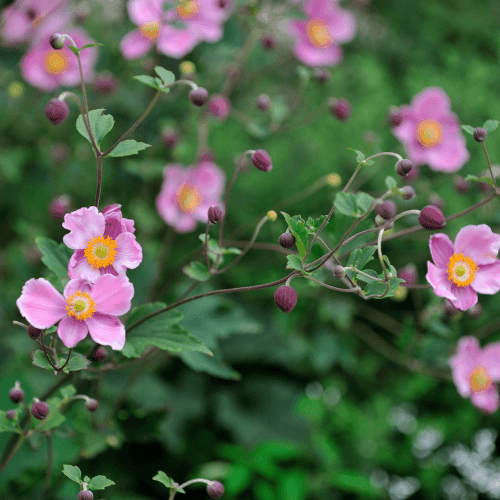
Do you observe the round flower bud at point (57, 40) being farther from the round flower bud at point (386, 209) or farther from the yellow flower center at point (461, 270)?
the yellow flower center at point (461, 270)

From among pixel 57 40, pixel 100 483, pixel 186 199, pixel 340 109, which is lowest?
pixel 186 199

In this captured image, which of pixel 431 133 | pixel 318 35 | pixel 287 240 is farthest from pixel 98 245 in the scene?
pixel 318 35

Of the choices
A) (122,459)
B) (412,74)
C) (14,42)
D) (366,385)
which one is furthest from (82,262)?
(412,74)

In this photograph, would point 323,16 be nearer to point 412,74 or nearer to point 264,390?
point 412,74

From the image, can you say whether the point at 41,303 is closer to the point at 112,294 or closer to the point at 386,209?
the point at 112,294

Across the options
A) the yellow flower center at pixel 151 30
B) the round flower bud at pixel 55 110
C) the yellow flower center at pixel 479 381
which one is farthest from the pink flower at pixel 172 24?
the yellow flower center at pixel 479 381

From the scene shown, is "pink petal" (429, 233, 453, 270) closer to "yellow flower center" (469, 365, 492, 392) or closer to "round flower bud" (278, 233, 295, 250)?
"round flower bud" (278, 233, 295, 250)

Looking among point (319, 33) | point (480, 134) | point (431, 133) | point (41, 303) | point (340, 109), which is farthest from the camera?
point (319, 33)
